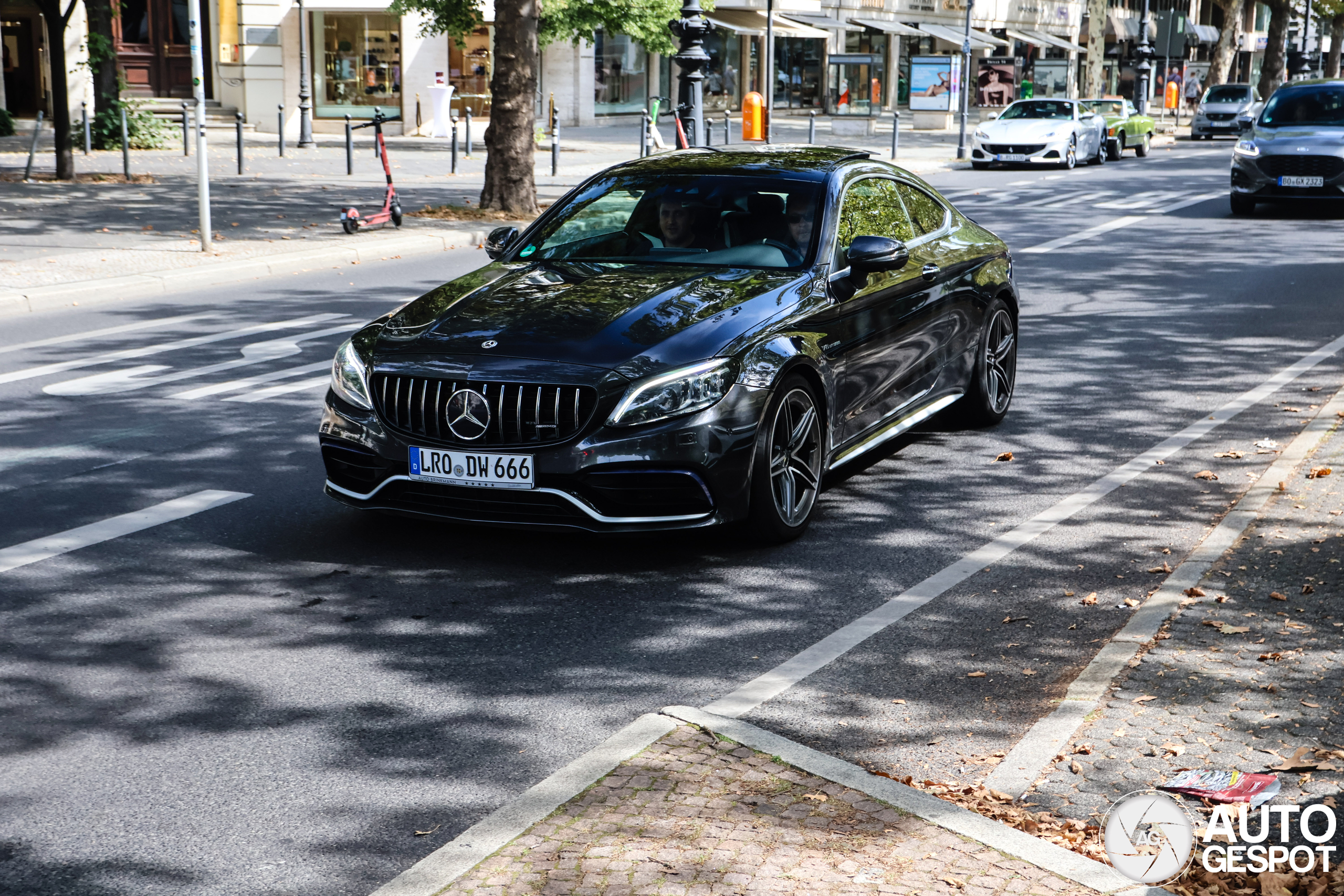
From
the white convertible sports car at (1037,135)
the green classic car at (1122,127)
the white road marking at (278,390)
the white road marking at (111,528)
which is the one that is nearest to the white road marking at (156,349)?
the white road marking at (278,390)

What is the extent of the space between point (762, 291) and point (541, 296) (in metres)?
0.93

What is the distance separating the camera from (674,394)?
577 cm

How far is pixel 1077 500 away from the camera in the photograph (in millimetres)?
7234

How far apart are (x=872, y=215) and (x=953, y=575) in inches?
83.4

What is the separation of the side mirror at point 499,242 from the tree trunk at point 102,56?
2326cm

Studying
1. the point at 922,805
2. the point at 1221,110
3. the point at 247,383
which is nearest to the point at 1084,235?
the point at 247,383

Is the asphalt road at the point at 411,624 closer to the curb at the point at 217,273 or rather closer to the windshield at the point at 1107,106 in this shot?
the curb at the point at 217,273

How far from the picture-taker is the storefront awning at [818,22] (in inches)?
2324

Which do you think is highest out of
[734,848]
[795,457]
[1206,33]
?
[1206,33]

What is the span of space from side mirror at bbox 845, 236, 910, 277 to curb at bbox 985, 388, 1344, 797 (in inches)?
70.0

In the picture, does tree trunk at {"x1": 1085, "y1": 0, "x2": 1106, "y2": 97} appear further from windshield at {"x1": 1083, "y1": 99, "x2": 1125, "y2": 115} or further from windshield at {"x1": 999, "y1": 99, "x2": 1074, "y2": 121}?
windshield at {"x1": 999, "y1": 99, "x2": 1074, "y2": 121}

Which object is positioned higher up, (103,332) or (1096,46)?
(1096,46)

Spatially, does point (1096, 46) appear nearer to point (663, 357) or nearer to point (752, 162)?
point (752, 162)

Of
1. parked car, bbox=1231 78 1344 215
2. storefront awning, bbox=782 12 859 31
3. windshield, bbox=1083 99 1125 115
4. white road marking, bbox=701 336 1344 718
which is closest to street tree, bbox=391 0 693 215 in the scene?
parked car, bbox=1231 78 1344 215
